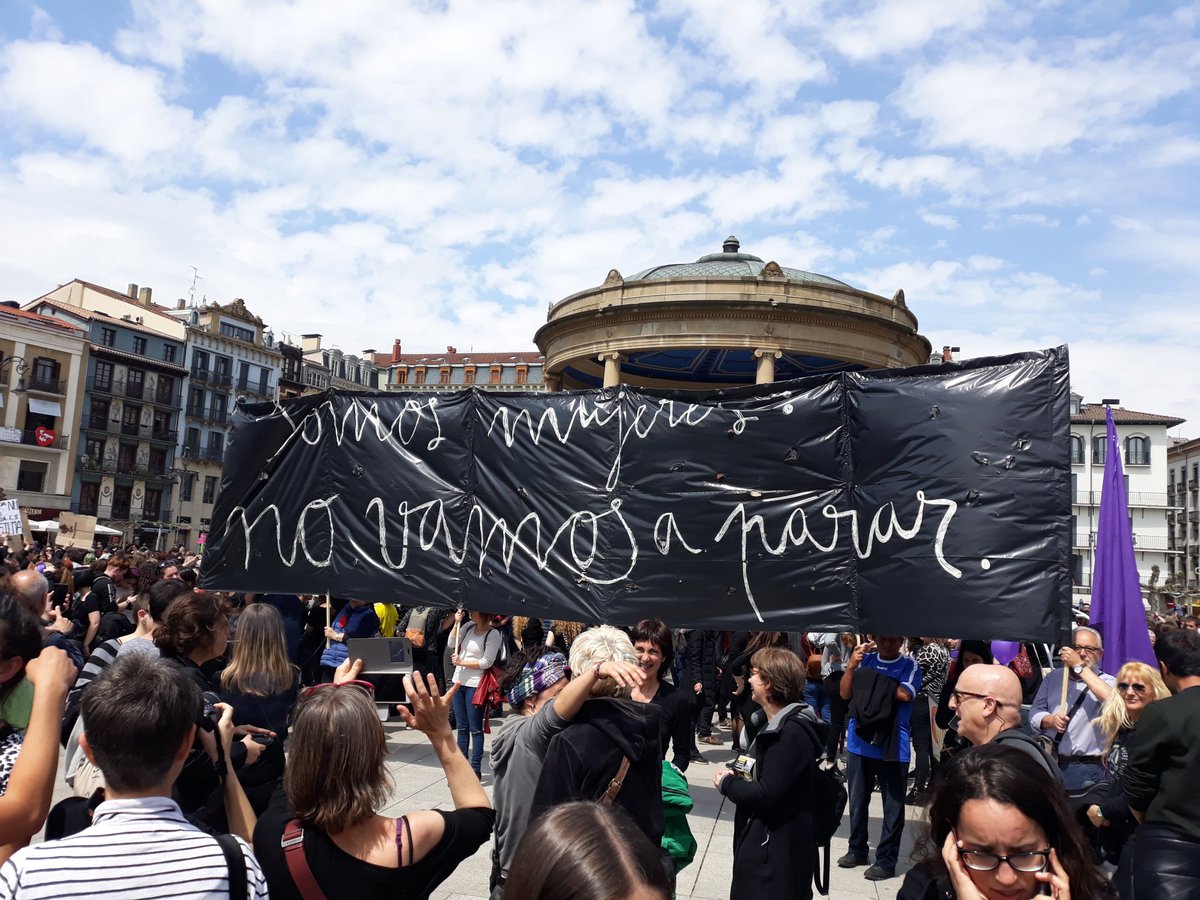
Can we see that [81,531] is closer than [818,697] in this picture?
No

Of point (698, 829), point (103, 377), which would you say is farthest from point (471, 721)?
point (103, 377)

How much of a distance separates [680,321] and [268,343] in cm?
5556

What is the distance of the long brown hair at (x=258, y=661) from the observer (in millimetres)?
4191

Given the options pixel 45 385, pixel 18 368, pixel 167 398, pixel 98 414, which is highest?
pixel 167 398

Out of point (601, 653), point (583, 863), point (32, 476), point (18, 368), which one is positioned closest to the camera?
point (583, 863)

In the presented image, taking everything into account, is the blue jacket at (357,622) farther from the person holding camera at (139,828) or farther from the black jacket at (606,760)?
the person holding camera at (139,828)

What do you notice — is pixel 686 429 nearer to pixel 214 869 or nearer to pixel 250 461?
pixel 250 461

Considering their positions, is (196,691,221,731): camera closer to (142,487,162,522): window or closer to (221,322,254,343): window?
(142,487,162,522): window

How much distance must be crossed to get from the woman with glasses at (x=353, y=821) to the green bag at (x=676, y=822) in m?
1.37

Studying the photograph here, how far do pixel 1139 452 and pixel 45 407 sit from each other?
76.8m

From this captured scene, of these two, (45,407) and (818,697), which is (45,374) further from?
(818,697)

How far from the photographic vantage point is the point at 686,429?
7.11 metres

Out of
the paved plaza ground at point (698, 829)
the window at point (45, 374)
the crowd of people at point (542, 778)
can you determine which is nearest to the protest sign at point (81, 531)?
the paved plaza ground at point (698, 829)

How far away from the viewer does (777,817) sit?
13.2 ft
